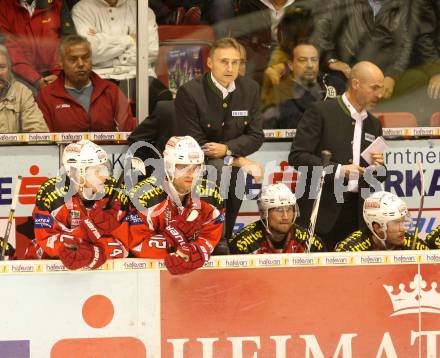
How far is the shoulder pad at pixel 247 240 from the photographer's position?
8398 millimetres

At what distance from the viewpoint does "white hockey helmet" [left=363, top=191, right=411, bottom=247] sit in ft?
27.4

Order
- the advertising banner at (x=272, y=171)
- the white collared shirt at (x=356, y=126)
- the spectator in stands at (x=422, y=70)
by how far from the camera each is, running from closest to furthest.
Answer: the white collared shirt at (x=356, y=126) < the advertising banner at (x=272, y=171) < the spectator in stands at (x=422, y=70)

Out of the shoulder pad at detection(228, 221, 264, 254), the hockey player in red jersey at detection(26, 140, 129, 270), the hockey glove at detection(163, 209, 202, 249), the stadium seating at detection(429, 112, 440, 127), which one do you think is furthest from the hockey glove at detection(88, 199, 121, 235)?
the stadium seating at detection(429, 112, 440, 127)

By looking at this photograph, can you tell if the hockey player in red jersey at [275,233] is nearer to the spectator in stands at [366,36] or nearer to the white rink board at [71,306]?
the white rink board at [71,306]

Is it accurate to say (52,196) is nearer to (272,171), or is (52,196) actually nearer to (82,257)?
(82,257)

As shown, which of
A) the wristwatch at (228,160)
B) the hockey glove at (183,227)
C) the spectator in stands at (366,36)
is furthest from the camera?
the spectator in stands at (366,36)

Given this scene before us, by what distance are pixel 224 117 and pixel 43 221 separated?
1816mm

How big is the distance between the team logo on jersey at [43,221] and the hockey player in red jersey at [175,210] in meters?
0.41

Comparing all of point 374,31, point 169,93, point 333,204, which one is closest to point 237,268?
point 333,204

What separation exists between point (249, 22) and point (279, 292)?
3.06m

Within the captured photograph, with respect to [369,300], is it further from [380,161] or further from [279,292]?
[380,161]

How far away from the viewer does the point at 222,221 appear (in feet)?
25.8

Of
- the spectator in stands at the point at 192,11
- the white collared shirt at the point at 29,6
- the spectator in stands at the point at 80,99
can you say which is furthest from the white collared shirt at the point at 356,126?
the white collared shirt at the point at 29,6

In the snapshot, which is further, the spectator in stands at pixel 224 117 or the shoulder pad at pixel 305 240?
the spectator in stands at pixel 224 117
